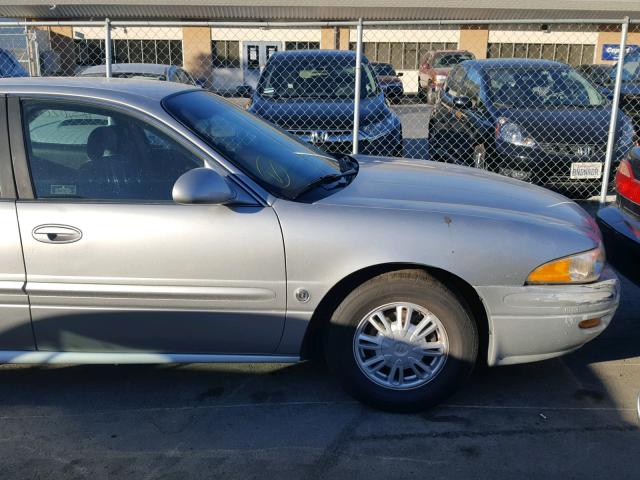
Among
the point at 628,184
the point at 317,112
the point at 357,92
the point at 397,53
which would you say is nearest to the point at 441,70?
the point at 397,53

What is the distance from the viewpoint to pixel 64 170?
366 cm

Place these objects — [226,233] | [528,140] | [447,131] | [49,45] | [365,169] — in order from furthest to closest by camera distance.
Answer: [49,45] → [447,131] → [528,140] → [365,169] → [226,233]

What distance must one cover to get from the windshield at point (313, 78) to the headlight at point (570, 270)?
5.44 m

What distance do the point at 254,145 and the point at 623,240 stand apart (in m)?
2.39

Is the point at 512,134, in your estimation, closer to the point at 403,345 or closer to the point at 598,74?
the point at 403,345

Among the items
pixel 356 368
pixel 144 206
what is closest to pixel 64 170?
pixel 144 206

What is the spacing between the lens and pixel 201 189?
11.1 ft

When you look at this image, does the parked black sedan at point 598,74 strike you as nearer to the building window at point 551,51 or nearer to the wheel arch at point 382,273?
the wheel arch at point 382,273

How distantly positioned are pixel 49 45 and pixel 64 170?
1483cm

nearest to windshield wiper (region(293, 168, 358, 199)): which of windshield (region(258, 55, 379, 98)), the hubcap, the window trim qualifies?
the window trim

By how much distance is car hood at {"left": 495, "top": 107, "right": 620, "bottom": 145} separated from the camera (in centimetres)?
777

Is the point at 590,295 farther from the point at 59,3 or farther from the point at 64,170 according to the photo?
the point at 59,3

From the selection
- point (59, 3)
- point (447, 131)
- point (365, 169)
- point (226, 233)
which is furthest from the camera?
point (59, 3)

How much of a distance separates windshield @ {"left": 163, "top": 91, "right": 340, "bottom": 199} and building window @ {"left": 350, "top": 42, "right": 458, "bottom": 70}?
27701 mm
